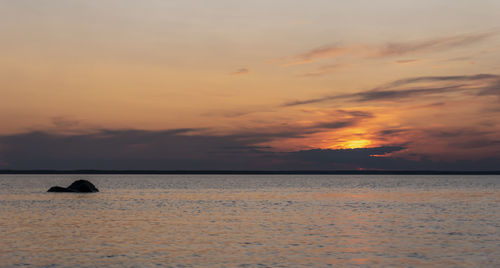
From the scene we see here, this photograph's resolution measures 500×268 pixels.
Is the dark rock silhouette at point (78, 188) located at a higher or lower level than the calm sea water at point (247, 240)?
higher

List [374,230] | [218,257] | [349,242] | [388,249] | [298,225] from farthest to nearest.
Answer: [298,225], [374,230], [349,242], [388,249], [218,257]

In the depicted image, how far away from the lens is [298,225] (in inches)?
1657

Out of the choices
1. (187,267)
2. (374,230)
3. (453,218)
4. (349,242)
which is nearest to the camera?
(187,267)

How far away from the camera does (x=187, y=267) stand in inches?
970

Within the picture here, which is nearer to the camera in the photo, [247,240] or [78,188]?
[247,240]

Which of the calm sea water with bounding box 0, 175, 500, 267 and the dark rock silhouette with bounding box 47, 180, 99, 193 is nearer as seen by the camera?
the calm sea water with bounding box 0, 175, 500, 267

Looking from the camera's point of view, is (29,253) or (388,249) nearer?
(29,253)

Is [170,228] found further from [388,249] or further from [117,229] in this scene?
[388,249]

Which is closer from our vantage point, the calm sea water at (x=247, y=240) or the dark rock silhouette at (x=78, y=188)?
the calm sea water at (x=247, y=240)

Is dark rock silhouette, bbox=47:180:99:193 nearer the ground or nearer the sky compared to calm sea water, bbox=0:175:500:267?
nearer the sky

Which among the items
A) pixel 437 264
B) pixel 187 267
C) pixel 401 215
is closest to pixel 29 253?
pixel 187 267

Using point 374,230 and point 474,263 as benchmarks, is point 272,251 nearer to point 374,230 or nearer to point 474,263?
point 474,263

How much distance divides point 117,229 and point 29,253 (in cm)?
1152

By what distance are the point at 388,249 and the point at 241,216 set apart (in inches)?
872
